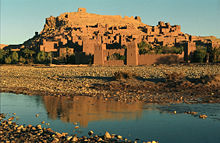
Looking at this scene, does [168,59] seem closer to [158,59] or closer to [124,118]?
[158,59]

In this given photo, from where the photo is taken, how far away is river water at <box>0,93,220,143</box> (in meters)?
8.75

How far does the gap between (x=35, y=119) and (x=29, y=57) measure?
55.4m

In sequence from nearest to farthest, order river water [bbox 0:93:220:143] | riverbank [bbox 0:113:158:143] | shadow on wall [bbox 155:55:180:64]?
1. riverbank [bbox 0:113:158:143]
2. river water [bbox 0:93:220:143]
3. shadow on wall [bbox 155:55:180:64]

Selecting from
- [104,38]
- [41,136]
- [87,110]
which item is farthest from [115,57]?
[41,136]

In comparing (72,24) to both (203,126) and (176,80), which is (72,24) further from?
(203,126)

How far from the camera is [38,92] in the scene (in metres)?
18.1

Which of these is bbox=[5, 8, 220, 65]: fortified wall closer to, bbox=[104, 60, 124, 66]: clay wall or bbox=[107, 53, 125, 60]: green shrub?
bbox=[104, 60, 124, 66]: clay wall

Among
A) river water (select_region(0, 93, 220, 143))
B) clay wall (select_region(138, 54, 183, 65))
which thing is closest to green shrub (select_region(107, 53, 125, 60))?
clay wall (select_region(138, 54, 183, 65))

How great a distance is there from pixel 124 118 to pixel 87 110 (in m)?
2.10

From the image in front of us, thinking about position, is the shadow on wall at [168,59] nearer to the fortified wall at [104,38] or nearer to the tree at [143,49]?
the fortified wall at [104,38]

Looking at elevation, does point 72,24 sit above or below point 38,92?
above

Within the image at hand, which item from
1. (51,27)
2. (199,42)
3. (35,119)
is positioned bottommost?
(35,119)

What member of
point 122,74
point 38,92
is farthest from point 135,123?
point 122,74

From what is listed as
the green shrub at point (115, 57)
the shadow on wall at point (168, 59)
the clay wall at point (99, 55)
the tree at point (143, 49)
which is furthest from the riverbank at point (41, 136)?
the tree at point (143, 49)
